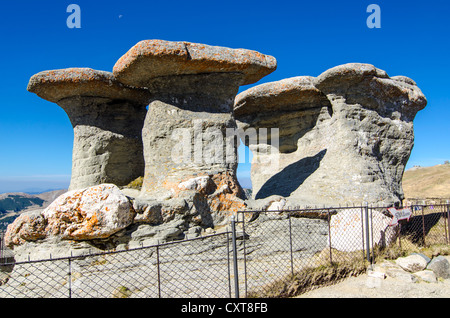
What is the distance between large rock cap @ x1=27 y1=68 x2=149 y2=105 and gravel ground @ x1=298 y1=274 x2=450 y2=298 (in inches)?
233

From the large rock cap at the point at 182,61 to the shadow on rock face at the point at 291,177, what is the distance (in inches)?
119

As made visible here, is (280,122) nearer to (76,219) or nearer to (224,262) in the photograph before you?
(224,262)

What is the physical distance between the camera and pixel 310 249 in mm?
6477

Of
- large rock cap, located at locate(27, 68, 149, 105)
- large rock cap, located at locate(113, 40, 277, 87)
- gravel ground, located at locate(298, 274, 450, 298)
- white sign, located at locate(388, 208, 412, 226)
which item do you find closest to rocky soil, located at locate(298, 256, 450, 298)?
gravel ground, located at locate(298, 274, 450, 298)

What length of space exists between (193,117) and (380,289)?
4.43 m

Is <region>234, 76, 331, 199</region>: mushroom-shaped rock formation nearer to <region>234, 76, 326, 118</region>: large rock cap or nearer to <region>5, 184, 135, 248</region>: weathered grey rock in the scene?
<region>234, 76, 326, 118</region>: large rock cap

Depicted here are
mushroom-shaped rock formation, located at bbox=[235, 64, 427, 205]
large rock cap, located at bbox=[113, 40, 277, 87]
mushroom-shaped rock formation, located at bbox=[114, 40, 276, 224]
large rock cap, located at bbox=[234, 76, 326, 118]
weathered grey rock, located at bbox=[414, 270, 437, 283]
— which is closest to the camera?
weathered grey rock, located at bbox=[414, 270, 437, 283]

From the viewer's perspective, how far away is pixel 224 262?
5840 millimetres

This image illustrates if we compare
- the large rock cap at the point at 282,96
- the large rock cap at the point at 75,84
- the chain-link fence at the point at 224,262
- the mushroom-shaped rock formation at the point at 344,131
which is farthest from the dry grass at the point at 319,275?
the large rock cap at the point at 75,84

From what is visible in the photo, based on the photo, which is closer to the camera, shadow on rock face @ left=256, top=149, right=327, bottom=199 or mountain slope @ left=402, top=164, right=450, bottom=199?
shadow on rock face @ left=256, top=149, right=327, bottom=199

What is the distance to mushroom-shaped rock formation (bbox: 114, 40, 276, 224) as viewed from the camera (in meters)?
6.75

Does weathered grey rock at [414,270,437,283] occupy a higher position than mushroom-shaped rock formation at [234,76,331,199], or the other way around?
mushroom-shaped rock formation at [234,76,331,199]

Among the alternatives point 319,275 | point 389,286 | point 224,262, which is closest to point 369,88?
point 389,286

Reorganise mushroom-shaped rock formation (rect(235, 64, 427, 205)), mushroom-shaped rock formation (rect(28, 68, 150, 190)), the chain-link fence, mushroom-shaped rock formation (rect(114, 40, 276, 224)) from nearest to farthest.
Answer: the chain-link fence
mushroom-shaped rock formation (rect(114, 40, 276, 224))
mushroom-shaped rock formation (rect(28, 68, 150, 190))
mushroom-shaped rock formation (rect(235, 64, 427, 205))
